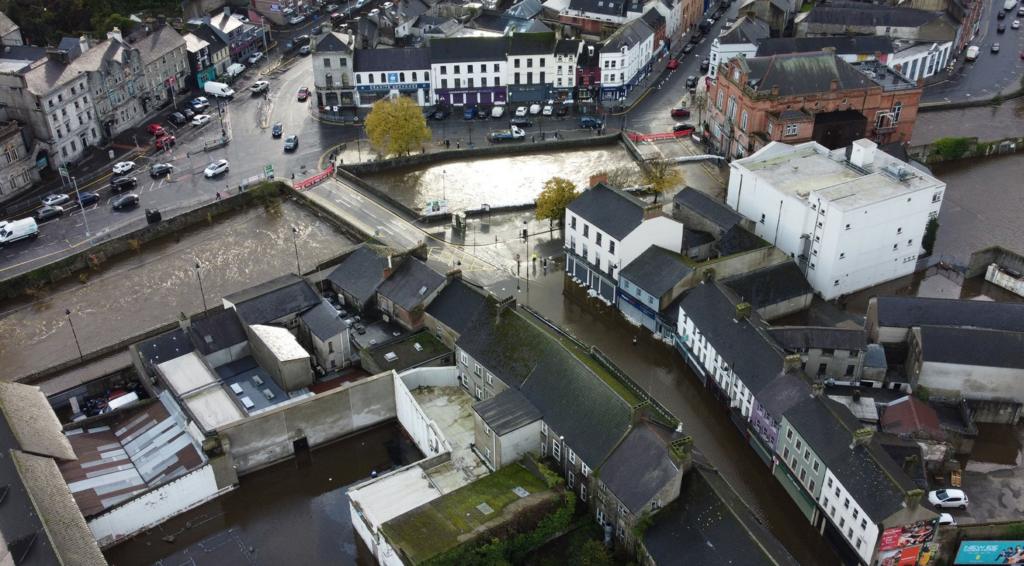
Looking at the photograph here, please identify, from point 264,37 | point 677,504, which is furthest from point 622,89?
point 677,504

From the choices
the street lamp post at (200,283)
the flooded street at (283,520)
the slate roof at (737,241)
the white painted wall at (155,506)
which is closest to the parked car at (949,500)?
the slate roof at (737,241)

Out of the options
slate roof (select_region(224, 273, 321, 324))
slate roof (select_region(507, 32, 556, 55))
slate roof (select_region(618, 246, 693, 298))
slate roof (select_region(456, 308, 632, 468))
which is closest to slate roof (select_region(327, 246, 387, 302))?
slate roof (select_region(224, 273, 321, 324))

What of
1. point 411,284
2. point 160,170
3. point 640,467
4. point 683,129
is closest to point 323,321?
point 411,284

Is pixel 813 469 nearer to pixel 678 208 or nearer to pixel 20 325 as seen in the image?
pixel 678 208

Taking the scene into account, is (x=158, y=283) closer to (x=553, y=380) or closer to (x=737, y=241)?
(x=553, y=380)

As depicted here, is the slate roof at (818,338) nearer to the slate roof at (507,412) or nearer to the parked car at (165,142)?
the slate roof at (507,412)

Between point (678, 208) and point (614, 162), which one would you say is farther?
point (614, 162)
